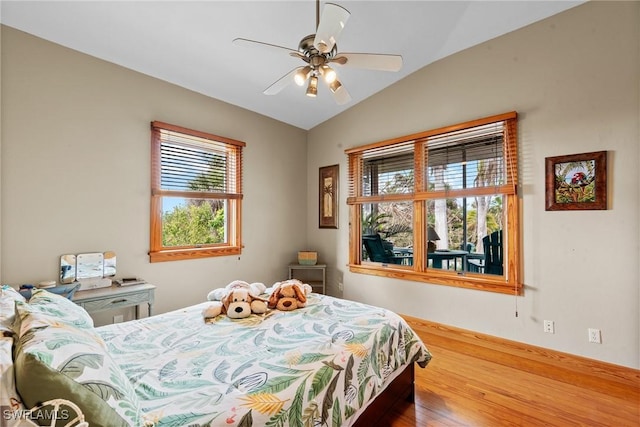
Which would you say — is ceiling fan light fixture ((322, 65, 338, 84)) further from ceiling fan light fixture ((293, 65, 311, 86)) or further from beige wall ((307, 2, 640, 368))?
beige wall ((307, 2, 640, 368))

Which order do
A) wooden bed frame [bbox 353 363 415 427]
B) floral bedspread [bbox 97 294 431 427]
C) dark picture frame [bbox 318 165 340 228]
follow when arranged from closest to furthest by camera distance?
1. floral bedspread [bbox 97 294 431 427]
2. wooden bed frame [bbox 353 363 415 427]
3. dark picture frame [bbox 318 165 340 228]

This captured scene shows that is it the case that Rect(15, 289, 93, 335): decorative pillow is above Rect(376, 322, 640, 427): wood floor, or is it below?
above

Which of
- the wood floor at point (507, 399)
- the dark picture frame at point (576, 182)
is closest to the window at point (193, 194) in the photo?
the wood floor at point (507, 399)

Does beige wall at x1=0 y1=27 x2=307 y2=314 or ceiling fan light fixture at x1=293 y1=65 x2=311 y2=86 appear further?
beige wall at x1=0 y1=27 x2=307 y2=314

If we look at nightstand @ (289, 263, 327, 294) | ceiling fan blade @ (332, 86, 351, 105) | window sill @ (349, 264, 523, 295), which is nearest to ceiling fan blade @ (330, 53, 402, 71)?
ceiling fan blade @ (332, 86, 351, 105)

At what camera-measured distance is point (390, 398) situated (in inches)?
74.9

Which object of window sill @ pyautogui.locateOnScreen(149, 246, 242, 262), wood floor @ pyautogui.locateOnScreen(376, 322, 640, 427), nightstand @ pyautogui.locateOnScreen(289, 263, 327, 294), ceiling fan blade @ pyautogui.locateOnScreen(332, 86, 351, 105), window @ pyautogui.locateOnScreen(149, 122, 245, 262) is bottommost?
wood floor @ pyautogui.locateOnScreen(376, 322, 640, 427)

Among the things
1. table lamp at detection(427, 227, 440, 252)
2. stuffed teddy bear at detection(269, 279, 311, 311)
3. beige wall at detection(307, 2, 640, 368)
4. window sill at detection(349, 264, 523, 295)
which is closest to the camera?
stuffed teddy bear at detection(269, 279, 311, 311)

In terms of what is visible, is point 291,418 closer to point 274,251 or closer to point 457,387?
point 457,387

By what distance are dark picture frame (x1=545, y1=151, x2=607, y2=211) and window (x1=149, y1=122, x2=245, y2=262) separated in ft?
10.8

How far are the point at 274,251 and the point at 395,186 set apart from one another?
1.89m

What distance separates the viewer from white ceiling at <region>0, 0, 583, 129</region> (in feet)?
7.39

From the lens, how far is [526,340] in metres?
2.78

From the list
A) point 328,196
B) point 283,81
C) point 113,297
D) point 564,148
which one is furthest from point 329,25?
point 328,196
